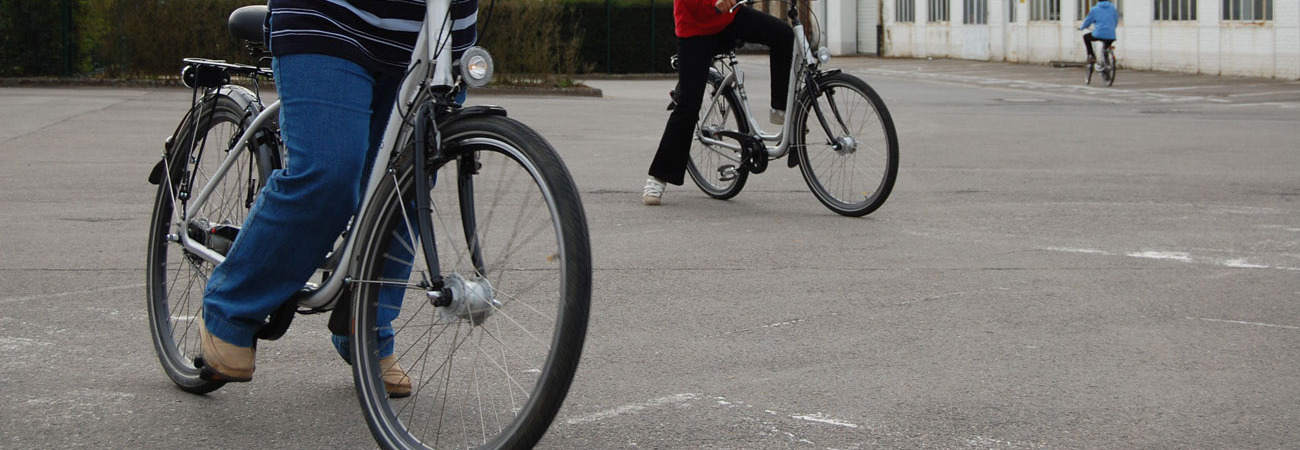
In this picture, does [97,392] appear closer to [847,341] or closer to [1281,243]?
[847,341]

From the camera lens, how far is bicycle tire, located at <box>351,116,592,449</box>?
3018 mm

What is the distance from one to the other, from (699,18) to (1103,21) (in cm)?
2171

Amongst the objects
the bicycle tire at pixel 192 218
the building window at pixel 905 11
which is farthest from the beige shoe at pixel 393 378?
the building window at pixel 905 11

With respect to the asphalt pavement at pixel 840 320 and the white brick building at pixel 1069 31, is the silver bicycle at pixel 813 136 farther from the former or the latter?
the white brick building at pixel 1069 31

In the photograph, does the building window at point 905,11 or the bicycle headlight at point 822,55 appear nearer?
the bicycle headlight at point 822,55

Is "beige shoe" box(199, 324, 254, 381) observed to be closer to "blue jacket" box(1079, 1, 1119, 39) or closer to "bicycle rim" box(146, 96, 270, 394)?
"bicycle rim" box(146, 96, 270, 394)

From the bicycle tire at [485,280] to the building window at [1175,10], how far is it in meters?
30.4

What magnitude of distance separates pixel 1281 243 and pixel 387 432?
5191mm

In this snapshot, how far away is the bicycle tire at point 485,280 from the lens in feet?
9.90

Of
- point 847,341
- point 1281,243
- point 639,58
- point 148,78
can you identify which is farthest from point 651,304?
point 639,58

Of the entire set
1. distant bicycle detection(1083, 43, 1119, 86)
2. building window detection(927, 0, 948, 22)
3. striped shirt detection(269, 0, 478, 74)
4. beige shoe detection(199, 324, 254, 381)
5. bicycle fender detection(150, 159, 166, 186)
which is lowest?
beige shoe detection(199, 324, 254, 381)

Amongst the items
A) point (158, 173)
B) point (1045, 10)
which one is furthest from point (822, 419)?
point (1045, 10)

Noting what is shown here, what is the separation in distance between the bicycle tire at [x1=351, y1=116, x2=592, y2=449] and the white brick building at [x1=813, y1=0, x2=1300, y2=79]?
88.2 feet

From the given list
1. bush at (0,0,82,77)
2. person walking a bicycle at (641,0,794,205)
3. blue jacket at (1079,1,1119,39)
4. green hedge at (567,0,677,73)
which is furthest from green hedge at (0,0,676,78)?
person walking a bicycle at (641,0,794,205)
